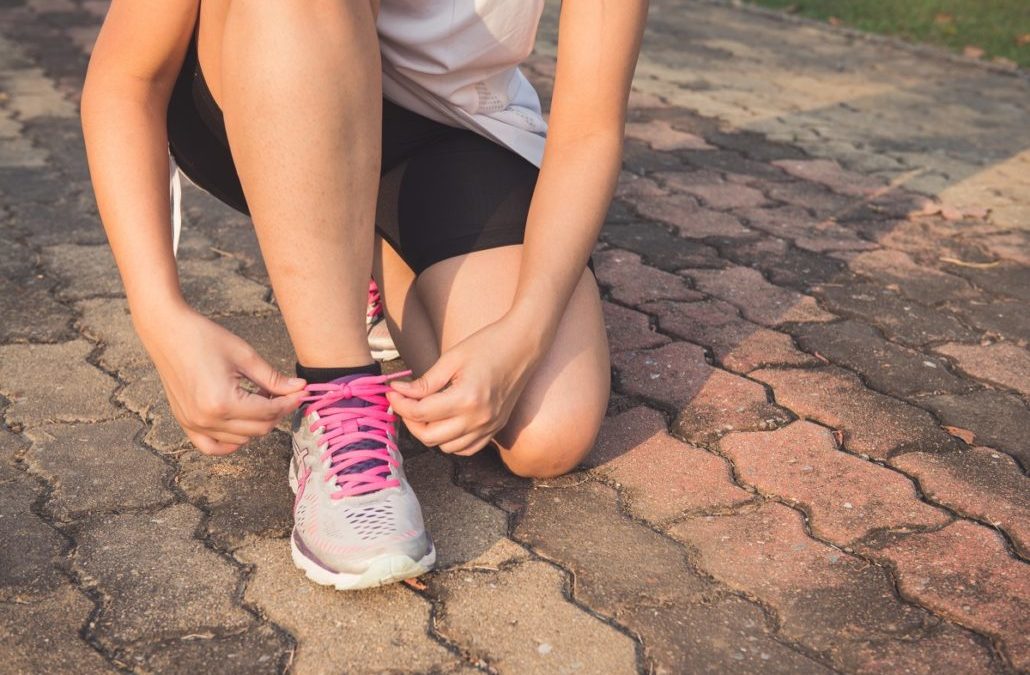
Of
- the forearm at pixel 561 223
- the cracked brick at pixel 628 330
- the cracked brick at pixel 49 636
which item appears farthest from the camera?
the cracked brick at pixel 628 330

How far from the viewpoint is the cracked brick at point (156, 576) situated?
1.46m

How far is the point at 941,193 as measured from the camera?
346cm

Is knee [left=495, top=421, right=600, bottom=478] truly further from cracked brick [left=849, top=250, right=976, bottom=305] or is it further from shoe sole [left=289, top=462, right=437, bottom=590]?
cracked brick [left=849, top=250, right=976, bottom=305]

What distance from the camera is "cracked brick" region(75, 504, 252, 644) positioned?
57.5 inches

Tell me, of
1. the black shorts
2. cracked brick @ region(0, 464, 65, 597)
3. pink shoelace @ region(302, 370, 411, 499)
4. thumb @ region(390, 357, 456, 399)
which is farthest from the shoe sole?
the black shorts

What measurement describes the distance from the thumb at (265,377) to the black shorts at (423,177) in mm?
411

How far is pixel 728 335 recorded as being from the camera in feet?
7.86

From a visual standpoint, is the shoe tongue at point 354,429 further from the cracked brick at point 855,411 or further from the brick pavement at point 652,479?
the cracked brick at point 855,411

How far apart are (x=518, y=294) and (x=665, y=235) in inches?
52.6

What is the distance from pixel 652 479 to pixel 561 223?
420 millimetres

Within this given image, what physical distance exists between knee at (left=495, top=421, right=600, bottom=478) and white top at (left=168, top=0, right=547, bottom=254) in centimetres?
51

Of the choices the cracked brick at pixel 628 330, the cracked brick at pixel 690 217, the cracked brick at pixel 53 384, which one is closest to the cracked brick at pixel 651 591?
the cracked brick at pixel 628 330

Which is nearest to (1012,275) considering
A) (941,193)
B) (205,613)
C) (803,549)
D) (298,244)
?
(941,193)

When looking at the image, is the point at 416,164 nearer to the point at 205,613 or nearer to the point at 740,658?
the point at 205,613
